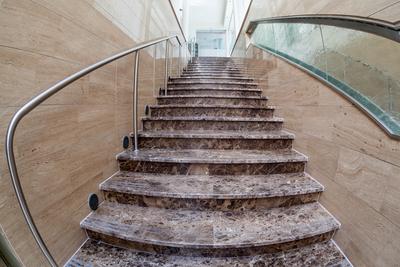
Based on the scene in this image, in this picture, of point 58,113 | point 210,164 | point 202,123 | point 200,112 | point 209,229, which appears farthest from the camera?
point 200,112

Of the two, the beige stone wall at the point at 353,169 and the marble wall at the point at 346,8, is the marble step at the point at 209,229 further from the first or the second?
the marble wall at the point at 346,8

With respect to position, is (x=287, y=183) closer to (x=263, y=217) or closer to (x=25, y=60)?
(x=263, y=217)

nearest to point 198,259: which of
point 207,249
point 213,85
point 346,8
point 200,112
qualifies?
point 207,249

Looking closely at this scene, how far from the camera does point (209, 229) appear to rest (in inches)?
39.2

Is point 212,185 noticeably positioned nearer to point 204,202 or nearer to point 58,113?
point 204,202

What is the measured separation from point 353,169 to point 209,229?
836 mm

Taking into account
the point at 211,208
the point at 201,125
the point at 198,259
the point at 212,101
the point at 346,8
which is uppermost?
the point at 346,8

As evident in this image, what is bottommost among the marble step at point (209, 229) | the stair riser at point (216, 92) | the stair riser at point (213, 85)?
the marble step at point (209, 229)

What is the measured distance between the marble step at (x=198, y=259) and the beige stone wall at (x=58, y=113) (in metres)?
0.10

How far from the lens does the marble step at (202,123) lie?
1850mm

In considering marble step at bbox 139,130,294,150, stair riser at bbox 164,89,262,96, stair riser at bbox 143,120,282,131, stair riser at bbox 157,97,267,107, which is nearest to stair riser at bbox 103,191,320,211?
marble step at bbox 139,130,294,150

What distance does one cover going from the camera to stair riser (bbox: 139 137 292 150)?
1641 mm

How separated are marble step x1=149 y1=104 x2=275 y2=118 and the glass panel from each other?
63 cm

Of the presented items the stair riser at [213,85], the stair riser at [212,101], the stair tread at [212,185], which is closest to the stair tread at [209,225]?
the stair tread at [212,185]
